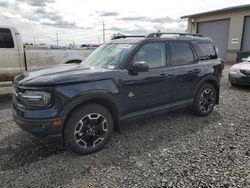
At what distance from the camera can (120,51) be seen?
161 inches

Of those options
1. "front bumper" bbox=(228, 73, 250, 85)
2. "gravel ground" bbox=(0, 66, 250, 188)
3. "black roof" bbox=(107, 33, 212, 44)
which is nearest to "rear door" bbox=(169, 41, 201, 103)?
"black roof" bbox=(107, 33, 212, 44)

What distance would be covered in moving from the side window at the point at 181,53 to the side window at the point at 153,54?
0.89ft

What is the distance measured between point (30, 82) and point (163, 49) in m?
2.52

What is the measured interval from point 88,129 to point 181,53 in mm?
2556

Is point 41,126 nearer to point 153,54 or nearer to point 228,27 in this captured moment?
point 153,54

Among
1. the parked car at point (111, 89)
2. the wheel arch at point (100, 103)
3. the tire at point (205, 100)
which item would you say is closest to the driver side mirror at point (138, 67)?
the parked car at point (111, 89)

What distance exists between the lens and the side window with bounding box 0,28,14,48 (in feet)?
22.0

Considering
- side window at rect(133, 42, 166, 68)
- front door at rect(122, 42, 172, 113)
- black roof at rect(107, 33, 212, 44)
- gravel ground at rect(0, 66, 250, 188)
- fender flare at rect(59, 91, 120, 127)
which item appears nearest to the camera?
gravel ground at rect(0, 66, 250, 188)

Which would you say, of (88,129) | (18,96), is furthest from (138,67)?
(18,96)

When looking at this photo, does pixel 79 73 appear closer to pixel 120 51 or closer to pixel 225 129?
pixel 120 51

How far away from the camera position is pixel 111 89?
3.59 meters

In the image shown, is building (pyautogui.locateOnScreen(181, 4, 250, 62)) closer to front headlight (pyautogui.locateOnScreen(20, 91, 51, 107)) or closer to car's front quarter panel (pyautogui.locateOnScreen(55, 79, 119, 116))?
car's front quarter panel (pyautogui.locateOnScreen(55, 79, 119, 116))

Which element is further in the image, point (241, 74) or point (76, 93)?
point (241, 74)

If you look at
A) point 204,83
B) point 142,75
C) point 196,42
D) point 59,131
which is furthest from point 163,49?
point 59,131
